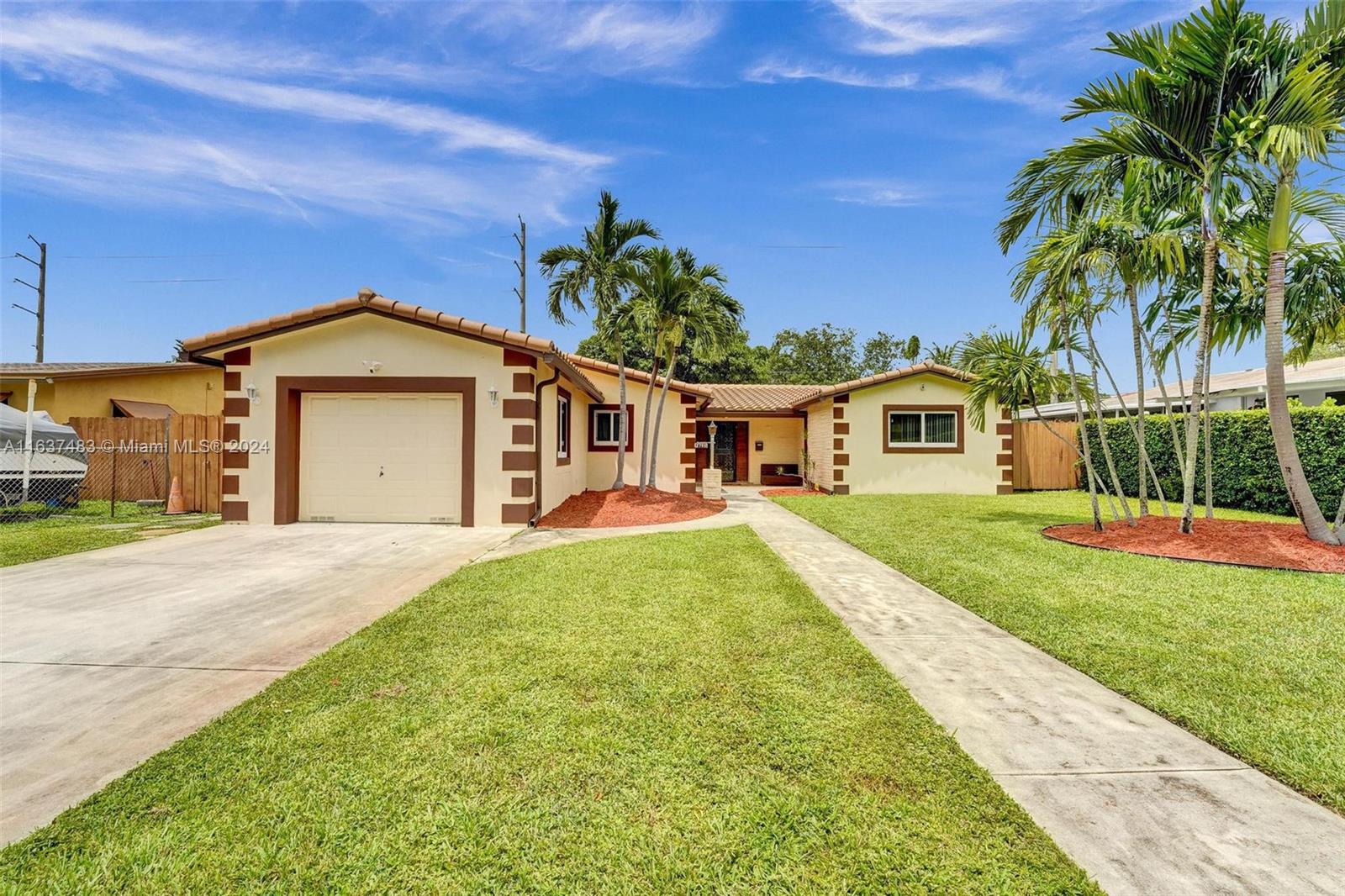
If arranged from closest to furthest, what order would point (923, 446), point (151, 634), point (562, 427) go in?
1. point (151, 634)
2. point (562, 427)
3. point (923, 446)

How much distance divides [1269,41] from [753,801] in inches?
411

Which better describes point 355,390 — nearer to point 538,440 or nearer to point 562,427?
point 538,440

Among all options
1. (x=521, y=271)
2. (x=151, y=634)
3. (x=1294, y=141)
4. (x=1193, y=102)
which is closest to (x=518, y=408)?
(x=151, y=634)

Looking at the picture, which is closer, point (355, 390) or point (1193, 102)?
point (1193, 102)

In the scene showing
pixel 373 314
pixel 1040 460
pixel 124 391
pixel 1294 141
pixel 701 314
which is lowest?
pixel 1040 460

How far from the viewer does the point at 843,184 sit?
50.6 ft

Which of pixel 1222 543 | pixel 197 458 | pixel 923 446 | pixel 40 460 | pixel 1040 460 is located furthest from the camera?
pixel 1040 460

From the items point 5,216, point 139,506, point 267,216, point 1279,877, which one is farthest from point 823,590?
point 5,216

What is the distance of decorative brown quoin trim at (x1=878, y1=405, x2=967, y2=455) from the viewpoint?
1653cm

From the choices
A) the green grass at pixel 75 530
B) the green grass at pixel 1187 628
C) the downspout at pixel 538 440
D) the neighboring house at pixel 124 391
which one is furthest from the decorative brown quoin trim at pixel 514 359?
the neighboring house at pixel 124 391

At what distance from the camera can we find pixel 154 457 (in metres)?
13.0

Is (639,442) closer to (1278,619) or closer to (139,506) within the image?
(139,506)

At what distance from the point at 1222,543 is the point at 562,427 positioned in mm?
11359

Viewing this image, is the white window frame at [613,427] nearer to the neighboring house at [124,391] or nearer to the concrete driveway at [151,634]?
the concrete driveway at [151,634]
